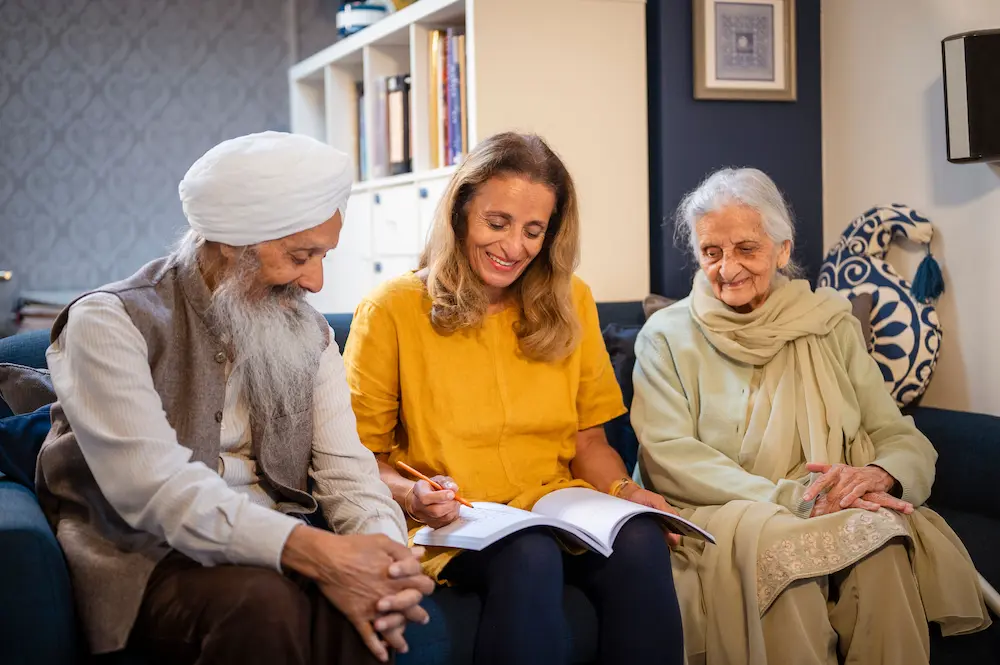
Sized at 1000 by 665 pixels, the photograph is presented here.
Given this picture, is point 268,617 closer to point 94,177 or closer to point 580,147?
point 580,147

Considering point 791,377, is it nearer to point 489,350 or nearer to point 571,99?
point 489,350

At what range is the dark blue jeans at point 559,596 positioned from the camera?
1.71m

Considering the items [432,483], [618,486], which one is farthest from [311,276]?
[618,486]

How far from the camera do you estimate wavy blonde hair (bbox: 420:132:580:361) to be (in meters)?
2.10

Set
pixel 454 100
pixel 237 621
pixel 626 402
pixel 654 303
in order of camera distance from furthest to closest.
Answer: pixel 454 100
pixel 654 303
pixel 626 402
pixel 237 621

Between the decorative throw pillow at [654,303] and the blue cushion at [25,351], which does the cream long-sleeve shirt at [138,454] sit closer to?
the blue cushion at [25,351]

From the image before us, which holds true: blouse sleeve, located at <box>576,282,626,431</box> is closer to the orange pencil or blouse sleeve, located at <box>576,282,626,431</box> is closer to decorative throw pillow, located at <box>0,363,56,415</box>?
the orange pencil

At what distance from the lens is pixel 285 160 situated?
1654 millimetres

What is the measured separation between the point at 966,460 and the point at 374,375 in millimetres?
1337

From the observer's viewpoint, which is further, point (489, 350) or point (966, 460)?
point (966, 460)

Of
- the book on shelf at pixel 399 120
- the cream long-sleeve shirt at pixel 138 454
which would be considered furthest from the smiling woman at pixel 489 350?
the book on shelf at pixel 399 120

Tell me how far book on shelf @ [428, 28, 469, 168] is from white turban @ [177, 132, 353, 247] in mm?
1320

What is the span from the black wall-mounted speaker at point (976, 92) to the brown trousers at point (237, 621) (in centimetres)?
185

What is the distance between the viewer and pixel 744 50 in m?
2.99
